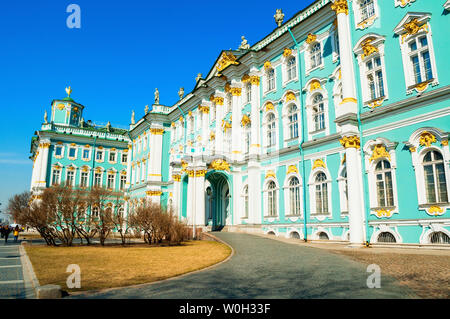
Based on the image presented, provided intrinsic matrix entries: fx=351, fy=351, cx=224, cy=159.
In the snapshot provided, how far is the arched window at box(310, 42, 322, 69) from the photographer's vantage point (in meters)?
23.3

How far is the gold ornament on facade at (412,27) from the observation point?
53.1ft

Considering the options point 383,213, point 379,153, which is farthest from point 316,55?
point 383,213

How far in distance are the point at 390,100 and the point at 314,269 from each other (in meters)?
11.3

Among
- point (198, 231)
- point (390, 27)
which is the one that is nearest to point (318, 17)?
point (390, 27)

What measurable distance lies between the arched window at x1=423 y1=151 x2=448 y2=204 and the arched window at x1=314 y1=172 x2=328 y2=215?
6.52 metres

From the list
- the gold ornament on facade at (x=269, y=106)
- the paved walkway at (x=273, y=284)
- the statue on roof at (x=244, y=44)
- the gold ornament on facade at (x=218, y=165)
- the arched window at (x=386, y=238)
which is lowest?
the paved walkway at (x=273, y=284)

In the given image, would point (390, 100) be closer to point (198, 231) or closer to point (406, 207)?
point (406, 207)

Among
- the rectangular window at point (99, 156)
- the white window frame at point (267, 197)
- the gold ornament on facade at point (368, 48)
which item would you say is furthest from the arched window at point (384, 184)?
the rectangular window at point (99, 156)

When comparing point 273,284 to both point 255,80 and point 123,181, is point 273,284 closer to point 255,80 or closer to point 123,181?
point 255,80

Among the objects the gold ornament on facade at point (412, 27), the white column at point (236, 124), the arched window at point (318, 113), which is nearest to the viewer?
A: the gold ornament on facade at point (412, 27)

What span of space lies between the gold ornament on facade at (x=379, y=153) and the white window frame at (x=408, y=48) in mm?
2881

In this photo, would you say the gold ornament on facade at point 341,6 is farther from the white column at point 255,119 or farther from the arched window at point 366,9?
the white column at point 255,119

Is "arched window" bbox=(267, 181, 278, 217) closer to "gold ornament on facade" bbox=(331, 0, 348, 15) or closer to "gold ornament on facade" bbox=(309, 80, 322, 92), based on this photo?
"gold ornament on facade" bbox=(309, 80, 322, 92)
